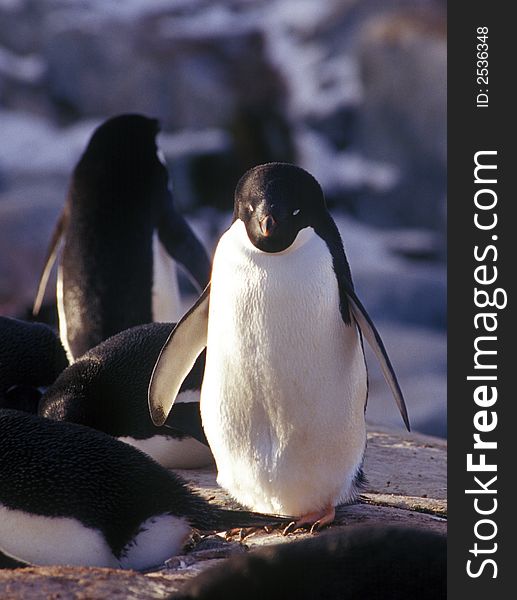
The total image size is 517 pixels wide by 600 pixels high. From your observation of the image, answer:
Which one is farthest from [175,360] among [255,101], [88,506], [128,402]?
[255,101]

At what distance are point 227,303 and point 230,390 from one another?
20cm

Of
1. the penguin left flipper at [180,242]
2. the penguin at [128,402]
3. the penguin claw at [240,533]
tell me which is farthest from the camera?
the penguin left flipper at [180,242]

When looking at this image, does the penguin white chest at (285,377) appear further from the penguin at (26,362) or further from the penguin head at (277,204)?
the penguin at (26,362)

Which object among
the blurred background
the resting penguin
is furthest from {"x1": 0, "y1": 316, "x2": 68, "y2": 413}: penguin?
the blurred background

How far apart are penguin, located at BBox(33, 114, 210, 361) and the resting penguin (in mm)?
1652

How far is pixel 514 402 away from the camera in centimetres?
205

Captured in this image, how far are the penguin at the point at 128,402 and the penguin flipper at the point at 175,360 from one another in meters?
0.23

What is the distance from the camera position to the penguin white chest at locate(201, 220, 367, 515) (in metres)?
2.65

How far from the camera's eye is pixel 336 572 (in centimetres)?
172

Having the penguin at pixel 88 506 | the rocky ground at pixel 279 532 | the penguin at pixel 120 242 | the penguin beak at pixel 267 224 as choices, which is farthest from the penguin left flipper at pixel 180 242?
the penguin at pixel 88 506

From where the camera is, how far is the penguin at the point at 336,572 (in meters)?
1.70

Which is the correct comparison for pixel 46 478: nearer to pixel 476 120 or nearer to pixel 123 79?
pixel 476 120

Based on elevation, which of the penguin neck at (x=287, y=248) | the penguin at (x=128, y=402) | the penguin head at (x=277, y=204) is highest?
the penguin head at (x=277, y=204)

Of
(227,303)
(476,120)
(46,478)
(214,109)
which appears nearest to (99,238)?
(227,303)
